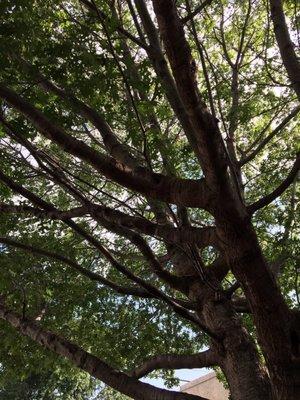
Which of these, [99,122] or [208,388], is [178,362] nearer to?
[99,122]

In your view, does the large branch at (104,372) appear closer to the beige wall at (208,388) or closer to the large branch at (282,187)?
the large branch at (282,187)

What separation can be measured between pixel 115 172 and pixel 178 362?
2662 millimetres

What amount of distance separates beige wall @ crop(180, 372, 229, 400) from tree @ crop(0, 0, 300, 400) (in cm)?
1061

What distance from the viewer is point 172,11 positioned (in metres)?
2.23

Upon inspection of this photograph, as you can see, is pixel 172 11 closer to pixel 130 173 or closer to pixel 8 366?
pixel 130 173

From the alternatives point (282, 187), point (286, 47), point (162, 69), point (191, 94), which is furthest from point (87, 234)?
point (286, 47)

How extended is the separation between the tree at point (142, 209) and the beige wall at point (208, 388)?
10613 millimetres

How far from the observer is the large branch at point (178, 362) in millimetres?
4137

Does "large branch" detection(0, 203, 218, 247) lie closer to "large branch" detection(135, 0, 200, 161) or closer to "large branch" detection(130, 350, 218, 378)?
"large branch" detection(135, 0, 200, 161)

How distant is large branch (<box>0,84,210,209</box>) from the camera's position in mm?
2646

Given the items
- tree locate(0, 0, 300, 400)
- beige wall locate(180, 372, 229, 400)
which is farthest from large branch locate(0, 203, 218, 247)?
beige wall locate(180, 372, 229, 400)

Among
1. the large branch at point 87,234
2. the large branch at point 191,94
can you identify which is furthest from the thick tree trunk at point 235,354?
the large branch at point 191,94

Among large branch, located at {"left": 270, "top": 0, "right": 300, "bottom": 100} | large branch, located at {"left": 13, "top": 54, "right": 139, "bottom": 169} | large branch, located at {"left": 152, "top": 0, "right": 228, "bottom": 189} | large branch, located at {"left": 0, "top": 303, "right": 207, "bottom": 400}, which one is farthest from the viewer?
large branch, located at {"left": 270, "top": 0, "right": 300, "bottom": 100}

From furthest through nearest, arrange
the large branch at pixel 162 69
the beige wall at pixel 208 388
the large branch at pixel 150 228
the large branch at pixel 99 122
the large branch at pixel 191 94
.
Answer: the beige wall at pixel 208 388, the large branch at pixel 99 122, the large branch at pixel 162 69, the large branch at pixel 150 228, the large branch at pixel 191 94
